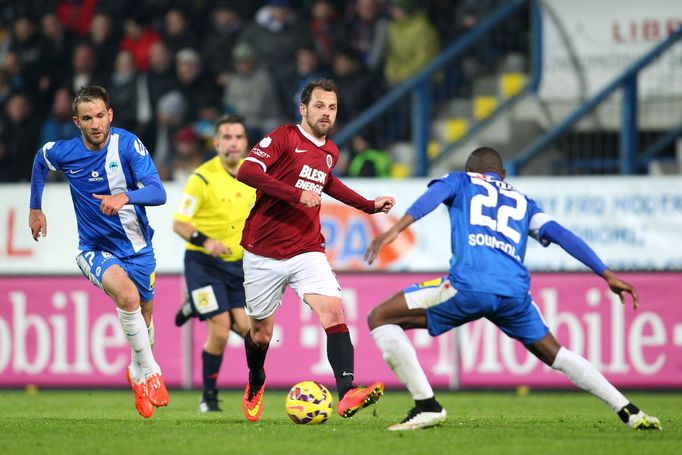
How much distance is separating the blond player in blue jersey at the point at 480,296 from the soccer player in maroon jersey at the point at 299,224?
0.86m

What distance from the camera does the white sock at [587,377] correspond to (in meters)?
8.40

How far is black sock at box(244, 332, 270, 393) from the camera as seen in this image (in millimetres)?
9922

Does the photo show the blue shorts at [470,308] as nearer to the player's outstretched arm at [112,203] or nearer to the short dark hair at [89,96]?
the player's outstretched arm at [112,203]

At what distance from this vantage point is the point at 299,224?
949 cm

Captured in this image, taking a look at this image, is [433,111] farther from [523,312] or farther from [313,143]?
[523,312]

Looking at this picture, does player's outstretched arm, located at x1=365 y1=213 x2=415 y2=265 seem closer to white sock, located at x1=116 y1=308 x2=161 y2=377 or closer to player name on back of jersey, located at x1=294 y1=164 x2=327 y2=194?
player name on back of jersey, located at x1=294 y1=164 x2=327 y2=194

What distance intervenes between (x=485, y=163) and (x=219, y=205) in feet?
12.6

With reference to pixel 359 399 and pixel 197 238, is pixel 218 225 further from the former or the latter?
pixel 359 399

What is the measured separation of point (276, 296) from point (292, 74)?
29.8 ft

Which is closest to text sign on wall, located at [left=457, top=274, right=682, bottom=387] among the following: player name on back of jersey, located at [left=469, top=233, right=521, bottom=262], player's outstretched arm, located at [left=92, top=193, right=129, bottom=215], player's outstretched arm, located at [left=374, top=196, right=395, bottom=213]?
player's outstretched arm, located at [left=374, top=196, right=395, bottom=213]

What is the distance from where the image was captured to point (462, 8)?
62.8 feet

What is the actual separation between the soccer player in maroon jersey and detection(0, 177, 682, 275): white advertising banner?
592 cm

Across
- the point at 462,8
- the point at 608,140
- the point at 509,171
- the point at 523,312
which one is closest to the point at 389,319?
the point at 523,312

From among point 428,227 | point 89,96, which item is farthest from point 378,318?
point 428,227
